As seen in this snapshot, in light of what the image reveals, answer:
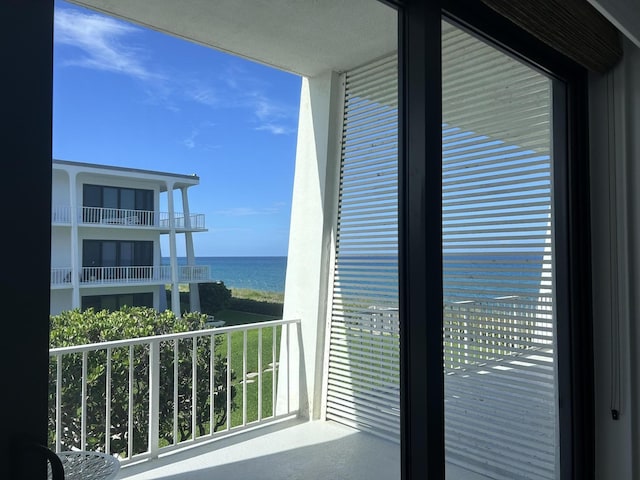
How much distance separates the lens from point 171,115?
2434mm

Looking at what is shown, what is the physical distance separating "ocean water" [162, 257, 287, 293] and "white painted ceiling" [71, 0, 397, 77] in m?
1.31

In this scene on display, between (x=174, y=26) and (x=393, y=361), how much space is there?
2.31 meters

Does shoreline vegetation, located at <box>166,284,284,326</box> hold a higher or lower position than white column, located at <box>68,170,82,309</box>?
lower

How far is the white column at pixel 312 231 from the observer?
336 cm

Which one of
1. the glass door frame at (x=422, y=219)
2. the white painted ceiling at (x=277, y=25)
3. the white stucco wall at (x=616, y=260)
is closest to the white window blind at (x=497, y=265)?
the white stucco wall at (x=616, y=260)

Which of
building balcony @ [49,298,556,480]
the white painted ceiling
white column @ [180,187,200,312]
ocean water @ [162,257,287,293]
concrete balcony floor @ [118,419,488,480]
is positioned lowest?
concrete balcony floor @ [118,419,488,480]

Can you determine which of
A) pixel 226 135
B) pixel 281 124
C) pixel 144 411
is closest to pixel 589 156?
pixel 226 135

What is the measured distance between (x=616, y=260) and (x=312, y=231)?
6.74 feet

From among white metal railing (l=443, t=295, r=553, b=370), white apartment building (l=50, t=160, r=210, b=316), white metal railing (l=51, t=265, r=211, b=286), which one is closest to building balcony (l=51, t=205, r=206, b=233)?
white apartment building (l=50, t=160, r=210, b=316)

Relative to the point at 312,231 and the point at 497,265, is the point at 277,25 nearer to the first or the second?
the point at 312,231

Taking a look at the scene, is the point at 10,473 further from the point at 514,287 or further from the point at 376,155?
the point at 376,155

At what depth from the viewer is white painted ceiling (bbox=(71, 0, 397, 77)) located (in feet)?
7.80

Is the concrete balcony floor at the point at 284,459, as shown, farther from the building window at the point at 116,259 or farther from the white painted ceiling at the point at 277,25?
the white painted ceiling at the point at 277,25

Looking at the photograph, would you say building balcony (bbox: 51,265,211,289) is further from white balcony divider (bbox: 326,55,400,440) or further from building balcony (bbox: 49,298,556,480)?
white balcony divider (bbox: 326,55,400,440)
